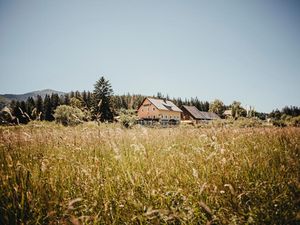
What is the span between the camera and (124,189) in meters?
2.22

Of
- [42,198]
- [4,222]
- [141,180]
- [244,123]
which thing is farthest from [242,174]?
[244,123]

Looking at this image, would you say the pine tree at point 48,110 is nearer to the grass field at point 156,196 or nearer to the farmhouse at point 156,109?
the farmhouse at point 156,109

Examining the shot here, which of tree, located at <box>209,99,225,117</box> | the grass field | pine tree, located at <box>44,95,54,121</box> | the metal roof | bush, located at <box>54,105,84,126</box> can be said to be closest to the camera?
the grass field

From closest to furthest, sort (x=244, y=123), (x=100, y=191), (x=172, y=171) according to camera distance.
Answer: (x=100, y=191) < (x=172, y=171) < (x=244, y=123)

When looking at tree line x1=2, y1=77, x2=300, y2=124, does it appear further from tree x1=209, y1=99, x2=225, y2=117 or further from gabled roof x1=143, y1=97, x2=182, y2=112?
gabled roof x1=143, y1=97, x2=182, y2=112

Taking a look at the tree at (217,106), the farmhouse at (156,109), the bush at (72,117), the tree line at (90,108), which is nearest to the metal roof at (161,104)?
the farmhouse at (156,109)

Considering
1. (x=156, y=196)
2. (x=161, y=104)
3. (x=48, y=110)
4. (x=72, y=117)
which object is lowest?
(x=156, y=196)

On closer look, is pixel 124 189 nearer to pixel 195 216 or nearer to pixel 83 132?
pixel 195 216

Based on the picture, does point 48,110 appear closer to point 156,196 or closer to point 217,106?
point 217,106

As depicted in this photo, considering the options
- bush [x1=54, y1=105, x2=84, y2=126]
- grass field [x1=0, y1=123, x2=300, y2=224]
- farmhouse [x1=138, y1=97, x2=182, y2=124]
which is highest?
farmhouse [x1=138, y1=97, x2=182, y2=124]

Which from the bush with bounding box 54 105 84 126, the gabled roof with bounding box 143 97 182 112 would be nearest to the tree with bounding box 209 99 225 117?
the gabled roof with bounding box 143 97 182 112

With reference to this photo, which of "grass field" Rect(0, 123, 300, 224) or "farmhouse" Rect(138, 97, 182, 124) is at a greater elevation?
"farmhouse" Rect(138, 97, 182, 124)

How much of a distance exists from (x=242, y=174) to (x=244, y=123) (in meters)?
5.00

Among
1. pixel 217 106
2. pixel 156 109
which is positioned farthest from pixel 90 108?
pixel 217 106
